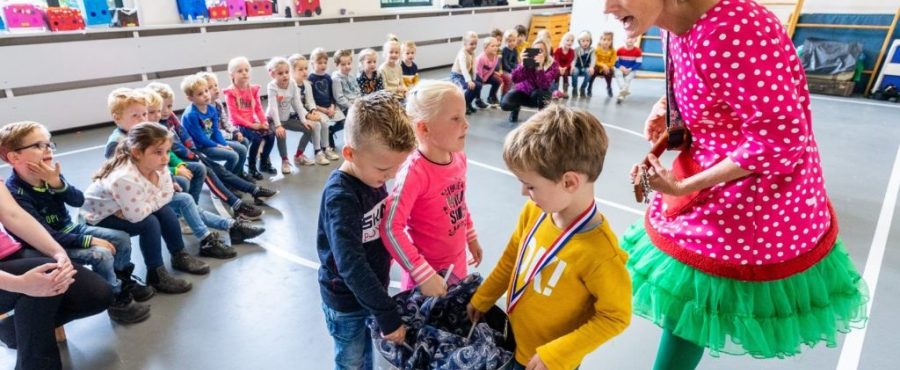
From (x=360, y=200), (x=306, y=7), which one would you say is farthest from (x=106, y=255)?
(x=306, y=7)

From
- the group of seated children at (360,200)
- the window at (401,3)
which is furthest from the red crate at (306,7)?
the group of seated children at (360,200)

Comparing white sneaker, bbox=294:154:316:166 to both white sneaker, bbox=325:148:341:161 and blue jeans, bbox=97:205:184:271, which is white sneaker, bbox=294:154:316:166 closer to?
white sneaker, bbox=325:148:341:161

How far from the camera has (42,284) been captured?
1.83 meters

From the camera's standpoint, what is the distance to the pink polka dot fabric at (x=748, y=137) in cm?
97

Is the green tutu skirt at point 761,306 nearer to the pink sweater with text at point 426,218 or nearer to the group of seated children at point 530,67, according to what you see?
the pink sweater with text at point 426,218

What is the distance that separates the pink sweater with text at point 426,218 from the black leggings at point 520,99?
4294mm

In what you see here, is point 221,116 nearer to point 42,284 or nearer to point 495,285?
point 42,284

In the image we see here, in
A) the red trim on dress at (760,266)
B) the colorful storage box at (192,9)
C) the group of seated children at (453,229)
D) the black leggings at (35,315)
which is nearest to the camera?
the group of seated children at (453,229)

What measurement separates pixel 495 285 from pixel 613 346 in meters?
1.13

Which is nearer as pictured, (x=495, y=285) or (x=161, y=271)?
(x=495, y=285)

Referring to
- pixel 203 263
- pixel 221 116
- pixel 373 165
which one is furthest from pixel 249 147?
pixel 373 165

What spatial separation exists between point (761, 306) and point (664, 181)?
1.33ft

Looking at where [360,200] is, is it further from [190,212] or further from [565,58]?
[565,58]

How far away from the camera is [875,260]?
2.87 meters
